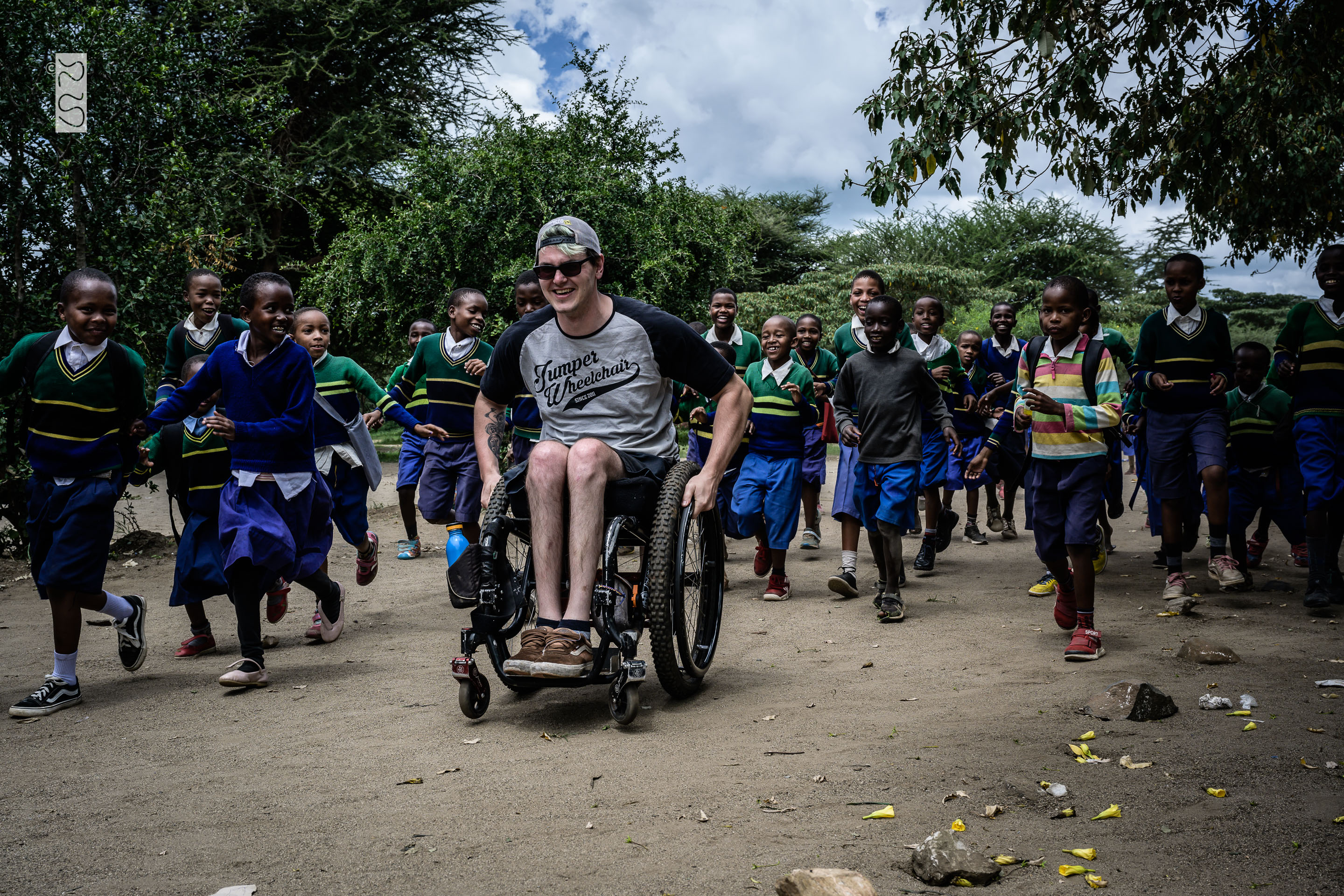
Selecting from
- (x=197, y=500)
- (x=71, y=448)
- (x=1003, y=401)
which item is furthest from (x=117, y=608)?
(x=1003, y=401)

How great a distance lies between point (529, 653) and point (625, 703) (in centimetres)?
43

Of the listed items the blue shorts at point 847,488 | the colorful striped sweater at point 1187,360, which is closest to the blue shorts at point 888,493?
the blue shorts at point 847,488

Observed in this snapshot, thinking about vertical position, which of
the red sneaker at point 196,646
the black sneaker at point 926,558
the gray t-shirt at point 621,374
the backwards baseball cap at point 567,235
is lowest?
the red sneaker at point 196,646

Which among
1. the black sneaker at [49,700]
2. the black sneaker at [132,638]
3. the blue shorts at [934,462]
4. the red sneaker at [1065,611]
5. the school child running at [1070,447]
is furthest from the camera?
the blue shorts at [934,462]

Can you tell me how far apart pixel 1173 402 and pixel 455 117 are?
20943 mm

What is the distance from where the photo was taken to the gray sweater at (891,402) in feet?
21.6

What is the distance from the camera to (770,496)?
7.46 metres

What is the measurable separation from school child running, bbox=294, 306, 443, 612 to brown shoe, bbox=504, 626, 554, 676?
3.17 metres

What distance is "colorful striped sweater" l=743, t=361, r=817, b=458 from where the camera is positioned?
297 inches

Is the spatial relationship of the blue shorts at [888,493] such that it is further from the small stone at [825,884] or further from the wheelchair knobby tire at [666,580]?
the small stone at [825,884]

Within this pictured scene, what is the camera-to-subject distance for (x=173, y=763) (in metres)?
4.00

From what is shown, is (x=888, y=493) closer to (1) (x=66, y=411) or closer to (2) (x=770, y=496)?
(2) (x=770, y=496)

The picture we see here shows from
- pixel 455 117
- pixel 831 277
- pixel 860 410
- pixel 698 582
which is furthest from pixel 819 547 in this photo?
pixel 831 277

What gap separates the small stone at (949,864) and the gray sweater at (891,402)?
3917 millimetres
